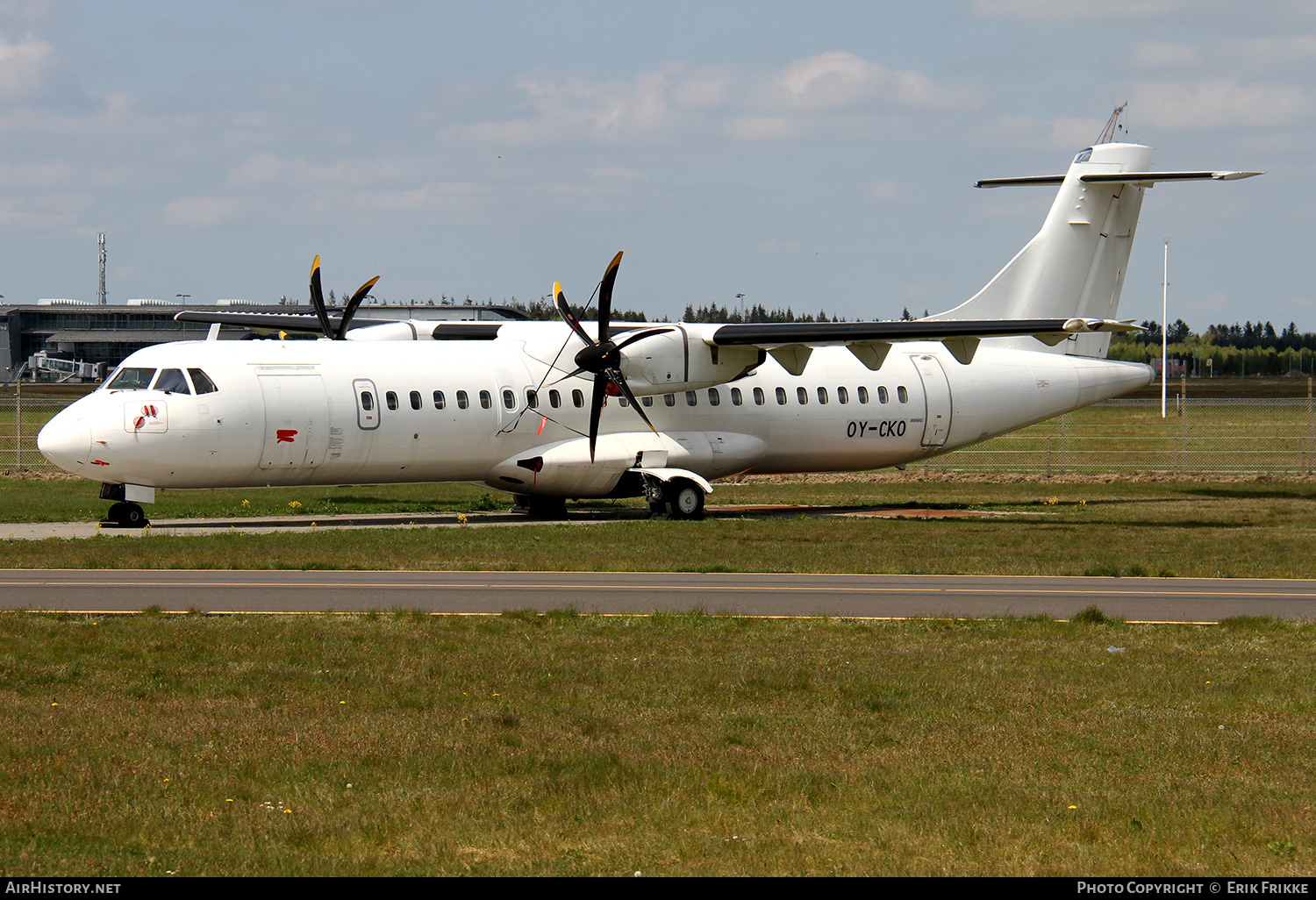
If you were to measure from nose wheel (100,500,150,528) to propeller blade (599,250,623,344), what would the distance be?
9.27 m

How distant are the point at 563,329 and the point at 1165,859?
860 inches

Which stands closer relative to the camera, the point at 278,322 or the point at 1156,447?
the point at 278,322

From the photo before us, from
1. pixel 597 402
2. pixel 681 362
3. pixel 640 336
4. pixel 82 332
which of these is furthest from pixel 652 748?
pixel 82 332

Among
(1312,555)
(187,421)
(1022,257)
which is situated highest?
(1022,257)

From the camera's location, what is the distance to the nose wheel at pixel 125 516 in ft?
79.1

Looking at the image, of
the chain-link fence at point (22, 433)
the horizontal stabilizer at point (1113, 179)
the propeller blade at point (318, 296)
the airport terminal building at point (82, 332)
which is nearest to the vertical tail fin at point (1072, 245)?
the horizontal stabilizer at point (1113, 179)

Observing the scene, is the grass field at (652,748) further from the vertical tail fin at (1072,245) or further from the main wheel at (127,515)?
the vertical tail fin at (1072,245)

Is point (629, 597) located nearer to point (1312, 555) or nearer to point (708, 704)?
point (708, 704)

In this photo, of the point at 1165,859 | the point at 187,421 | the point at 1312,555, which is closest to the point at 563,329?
the point at 187,421

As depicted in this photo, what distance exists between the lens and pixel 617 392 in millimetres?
27219

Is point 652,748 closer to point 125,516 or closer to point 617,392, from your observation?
point 125,516

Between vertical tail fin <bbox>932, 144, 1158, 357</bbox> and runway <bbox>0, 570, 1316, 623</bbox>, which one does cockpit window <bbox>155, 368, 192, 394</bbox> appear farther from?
vertical tail fin <bbox>932, 144, 1158, 357</bbox>

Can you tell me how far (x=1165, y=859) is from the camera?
6801 mm

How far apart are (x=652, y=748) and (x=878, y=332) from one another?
18.5 metres
